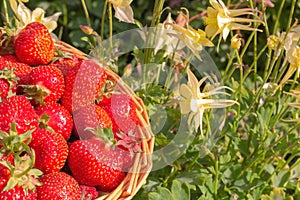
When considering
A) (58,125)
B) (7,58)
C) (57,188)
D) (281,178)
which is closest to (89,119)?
(58,125)

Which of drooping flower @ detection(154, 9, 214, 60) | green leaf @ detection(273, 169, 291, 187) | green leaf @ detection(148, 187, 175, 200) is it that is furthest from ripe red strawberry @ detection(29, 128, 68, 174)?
green leaf @ detection(273, 169, 291, 187)

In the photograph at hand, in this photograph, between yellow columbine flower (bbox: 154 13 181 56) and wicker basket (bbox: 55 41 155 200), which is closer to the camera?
wicker basket (bbox: 55 41 155 200)

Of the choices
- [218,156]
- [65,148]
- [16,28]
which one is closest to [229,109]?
[218,156]

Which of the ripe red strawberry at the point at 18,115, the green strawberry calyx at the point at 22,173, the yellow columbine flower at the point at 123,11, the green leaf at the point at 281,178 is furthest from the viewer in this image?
the green leaf at the point at 281,178

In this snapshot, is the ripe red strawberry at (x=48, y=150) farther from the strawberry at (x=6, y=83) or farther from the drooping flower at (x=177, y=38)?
the drooping flower at (x=177, y=38)

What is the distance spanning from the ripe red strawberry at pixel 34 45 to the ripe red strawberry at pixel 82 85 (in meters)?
0.10

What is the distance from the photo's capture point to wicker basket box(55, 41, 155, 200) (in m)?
1.10

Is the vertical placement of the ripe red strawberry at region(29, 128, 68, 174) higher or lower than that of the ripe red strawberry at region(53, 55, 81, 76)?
lower

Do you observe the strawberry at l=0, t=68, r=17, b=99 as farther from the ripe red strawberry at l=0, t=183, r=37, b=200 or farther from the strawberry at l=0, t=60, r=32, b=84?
the ripe red strawberry at l=0, t=183, r=37, b=200

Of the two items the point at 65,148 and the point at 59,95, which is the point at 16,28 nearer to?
the point at 59,95

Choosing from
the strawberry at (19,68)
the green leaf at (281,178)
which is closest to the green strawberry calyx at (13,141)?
the strawberry at (19,68)

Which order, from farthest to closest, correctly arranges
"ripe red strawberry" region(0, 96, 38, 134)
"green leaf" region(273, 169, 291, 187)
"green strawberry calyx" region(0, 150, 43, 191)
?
"green leaf" region(273, 169, 291, 187) → "ripe red strawberry" region(0, 96, 38, 134) → "green strawberry calyx" region(0, 150, 43, 191)

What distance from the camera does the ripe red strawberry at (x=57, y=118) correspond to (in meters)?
1.15

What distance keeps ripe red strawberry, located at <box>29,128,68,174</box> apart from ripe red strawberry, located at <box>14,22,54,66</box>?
235 mm
